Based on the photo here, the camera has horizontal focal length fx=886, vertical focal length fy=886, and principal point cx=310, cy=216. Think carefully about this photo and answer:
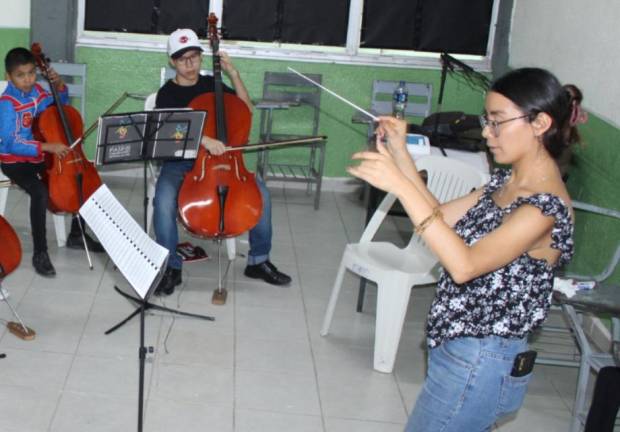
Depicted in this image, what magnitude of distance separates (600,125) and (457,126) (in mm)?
918

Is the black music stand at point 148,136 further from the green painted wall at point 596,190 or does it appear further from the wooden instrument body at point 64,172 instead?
the green painted wall at point 596,190

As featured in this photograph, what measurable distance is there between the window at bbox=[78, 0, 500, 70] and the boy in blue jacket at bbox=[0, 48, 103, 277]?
1.68 meters

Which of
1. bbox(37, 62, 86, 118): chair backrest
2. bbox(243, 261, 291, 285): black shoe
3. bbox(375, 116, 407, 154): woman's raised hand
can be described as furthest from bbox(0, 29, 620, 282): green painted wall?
bbox(375, 116, 407, 154): woman's raised hand

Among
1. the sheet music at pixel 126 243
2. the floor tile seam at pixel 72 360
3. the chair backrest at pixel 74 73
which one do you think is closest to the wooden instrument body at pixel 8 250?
the floor tile seam at pixel 72 360

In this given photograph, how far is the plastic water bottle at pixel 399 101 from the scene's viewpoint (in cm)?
544

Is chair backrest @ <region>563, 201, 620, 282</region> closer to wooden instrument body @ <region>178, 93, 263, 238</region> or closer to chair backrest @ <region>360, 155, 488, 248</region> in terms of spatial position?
chair backrest @ <region>360, 155, 488, 248</region>

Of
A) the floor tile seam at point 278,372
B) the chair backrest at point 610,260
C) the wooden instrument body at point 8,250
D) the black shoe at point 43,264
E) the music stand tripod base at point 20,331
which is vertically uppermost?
the chair backrest at point 610,260

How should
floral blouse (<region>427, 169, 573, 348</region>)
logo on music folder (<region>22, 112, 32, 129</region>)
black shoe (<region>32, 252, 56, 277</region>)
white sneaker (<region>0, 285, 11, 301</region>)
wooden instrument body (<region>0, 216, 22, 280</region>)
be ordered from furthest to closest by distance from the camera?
1. logo on music folder (<region>22, 112, 32, 129</region>)
2. black shoe (<region>32, 252, 56, 277</region>)
3. white sneaker (<region>0, 285, 11, 301</region>)
4. wooden instrument body (<region>0, 216, 22, 280</region>)
5. floral blouse (<region>427, 169, 573, 348</region>)

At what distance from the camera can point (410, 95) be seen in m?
6.04

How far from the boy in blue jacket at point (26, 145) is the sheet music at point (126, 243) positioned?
5.16 ft

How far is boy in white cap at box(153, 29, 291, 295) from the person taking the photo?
4.09m

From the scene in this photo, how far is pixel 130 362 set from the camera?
3340 mm

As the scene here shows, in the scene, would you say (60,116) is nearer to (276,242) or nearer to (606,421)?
(276,242)

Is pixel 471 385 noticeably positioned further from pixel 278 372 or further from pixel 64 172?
pixel 64 172
